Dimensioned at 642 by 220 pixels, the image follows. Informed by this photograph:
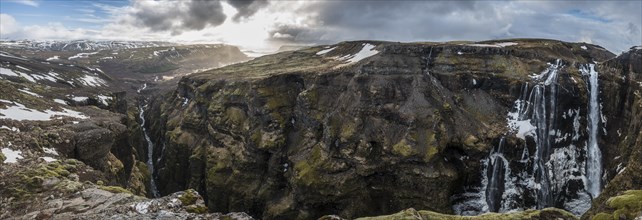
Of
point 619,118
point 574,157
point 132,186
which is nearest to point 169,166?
point 132,186

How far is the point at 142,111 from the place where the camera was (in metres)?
168

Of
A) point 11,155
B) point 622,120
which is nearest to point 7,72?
point 11,155

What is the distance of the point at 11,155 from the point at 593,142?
75.6 m

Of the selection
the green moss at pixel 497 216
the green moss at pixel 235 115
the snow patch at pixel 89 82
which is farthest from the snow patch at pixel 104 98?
the green moss at pixel 497 216

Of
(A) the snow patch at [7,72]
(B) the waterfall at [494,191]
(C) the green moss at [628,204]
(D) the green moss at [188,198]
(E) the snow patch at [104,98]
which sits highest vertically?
(C) the green moss at [628,204]

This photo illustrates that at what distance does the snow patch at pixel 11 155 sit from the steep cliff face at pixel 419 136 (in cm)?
4092

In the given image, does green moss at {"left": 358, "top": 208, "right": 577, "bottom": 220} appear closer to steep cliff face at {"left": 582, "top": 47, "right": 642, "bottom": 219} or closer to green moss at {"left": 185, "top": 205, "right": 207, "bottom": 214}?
green moss at {"left": 185, "top": 205, "right": 207, "bottom": 214}

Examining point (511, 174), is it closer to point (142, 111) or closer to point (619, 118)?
point (619, 118)

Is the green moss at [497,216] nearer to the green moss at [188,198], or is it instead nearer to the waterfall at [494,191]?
the green moss at [188,198]

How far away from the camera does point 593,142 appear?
2552 inches

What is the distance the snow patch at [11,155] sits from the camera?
Result: 33.6m

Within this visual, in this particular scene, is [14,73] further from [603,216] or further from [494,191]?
[603,216]

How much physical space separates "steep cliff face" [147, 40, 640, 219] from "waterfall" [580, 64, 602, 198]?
184 millimetres

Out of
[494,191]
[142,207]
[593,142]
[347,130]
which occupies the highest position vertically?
[142,207]
